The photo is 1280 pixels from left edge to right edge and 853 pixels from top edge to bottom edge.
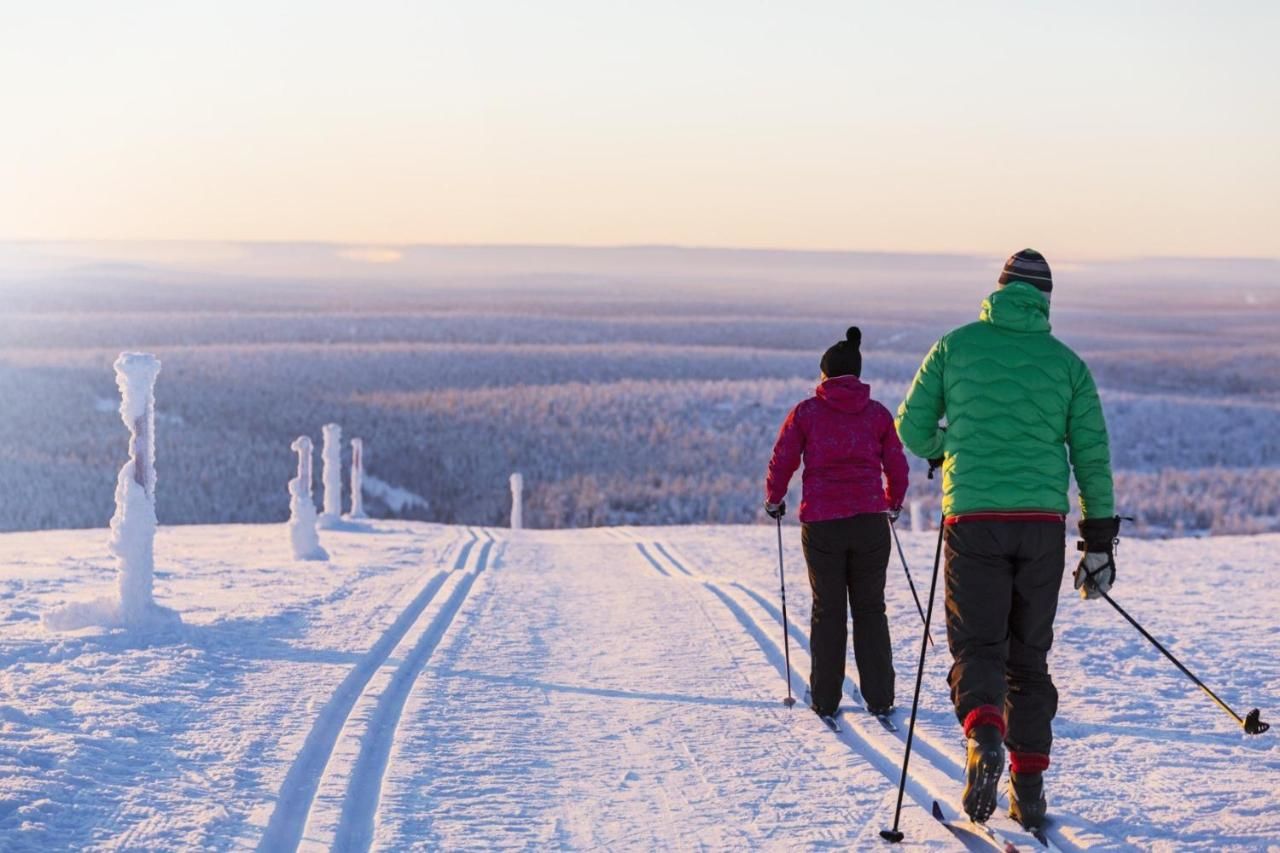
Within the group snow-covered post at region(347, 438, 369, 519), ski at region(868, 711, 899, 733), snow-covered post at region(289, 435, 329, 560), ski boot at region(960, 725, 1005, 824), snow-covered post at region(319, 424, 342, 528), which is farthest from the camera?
snow-covered post at region(347, 438, 369, 519)

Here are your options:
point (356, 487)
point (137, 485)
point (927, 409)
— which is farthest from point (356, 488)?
point (927, 409)

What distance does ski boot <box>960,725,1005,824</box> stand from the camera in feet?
18.4

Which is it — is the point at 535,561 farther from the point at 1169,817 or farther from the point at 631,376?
the point at 631,376

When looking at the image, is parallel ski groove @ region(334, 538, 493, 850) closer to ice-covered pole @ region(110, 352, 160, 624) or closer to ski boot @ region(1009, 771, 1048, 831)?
ice-covered pole @ region(110, 352, 160, 624)

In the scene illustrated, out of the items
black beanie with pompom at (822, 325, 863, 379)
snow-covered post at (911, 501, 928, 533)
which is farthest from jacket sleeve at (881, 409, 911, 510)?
snow-covered post at (911, 501, 928, 533)

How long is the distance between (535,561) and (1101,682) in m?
9.08

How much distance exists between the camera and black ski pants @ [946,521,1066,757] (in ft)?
18.7

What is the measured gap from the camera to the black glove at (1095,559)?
5.71 meters

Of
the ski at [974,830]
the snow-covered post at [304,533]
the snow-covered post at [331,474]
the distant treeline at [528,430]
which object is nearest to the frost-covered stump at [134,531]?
the snow-covered post at [304,533]

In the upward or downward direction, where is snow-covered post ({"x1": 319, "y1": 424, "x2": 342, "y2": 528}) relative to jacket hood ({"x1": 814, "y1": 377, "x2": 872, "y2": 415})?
downward

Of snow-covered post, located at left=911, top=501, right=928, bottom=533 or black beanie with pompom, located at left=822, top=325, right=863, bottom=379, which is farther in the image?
snow-covered post, located at left=911, top=501, right=928, bottom=533

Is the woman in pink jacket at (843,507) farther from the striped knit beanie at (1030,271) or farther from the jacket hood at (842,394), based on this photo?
the striped knit beanie at (1030,271)

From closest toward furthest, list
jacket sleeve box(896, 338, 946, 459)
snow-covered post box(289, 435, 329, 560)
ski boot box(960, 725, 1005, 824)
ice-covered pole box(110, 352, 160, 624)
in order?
ski boot box(960, 725, 1005, 824), jacket sleeve box(896, 338, 946, 459), ice-covered pole box(110, 352, 160, 624), snow-covered post box(289, 435, 329, 560)

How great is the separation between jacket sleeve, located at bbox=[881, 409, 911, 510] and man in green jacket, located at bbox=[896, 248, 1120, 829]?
1818 mm
